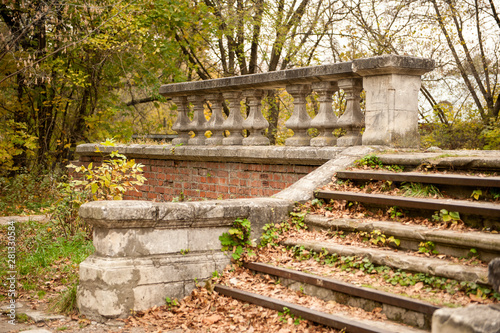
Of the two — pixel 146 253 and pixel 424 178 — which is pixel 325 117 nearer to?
pixel 424 178

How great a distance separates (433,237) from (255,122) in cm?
348

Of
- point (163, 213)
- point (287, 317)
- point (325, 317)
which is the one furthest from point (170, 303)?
point (325, 317)

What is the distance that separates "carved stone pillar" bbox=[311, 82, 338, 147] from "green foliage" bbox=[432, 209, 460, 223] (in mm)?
2155

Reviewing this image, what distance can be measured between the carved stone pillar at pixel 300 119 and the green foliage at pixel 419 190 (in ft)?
6.18

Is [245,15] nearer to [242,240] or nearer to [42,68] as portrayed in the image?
[42,68]

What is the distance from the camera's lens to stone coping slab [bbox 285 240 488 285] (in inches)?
132

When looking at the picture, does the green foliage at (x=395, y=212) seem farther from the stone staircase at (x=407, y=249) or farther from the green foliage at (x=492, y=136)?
the green foliage at (x=492, y=136)

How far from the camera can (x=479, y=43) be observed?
37.6ft

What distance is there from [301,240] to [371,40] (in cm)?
887

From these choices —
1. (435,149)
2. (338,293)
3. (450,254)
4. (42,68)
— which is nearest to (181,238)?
(338,293)

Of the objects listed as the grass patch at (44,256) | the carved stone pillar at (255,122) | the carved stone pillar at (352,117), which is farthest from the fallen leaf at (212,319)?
the carved stone pillar at (255,122)

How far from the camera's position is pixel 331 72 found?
5.74m

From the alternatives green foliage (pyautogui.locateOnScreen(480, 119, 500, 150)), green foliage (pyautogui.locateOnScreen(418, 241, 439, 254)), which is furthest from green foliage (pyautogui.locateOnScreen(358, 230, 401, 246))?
green foliage (pyautogui.locateOnScreen(480, 119, 500, 150))

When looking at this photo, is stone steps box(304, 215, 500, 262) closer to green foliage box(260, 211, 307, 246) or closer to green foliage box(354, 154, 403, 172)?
green foliage box(260, 211, 307, 246)
